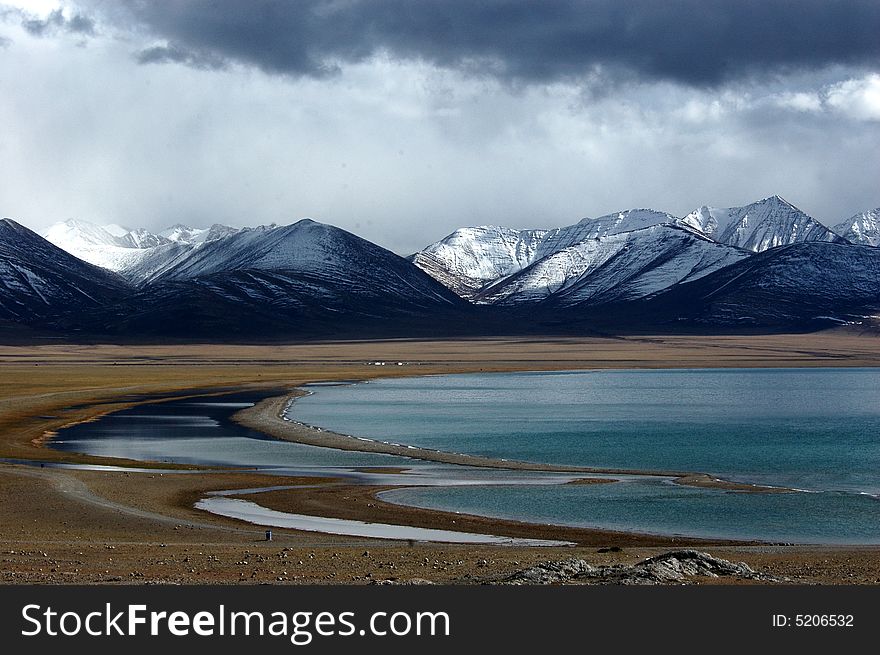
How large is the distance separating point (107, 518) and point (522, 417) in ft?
177

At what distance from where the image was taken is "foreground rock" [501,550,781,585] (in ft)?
76.2

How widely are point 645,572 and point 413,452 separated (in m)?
41.1

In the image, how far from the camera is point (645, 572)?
926 inches

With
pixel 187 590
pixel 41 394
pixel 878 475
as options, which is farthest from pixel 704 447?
pixel 41 394

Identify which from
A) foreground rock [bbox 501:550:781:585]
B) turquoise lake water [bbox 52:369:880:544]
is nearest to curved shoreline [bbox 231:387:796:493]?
turquoise lake water [bbox 52:369:880:544]

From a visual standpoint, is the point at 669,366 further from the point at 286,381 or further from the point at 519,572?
the point at 519,572

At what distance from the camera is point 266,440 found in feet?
231

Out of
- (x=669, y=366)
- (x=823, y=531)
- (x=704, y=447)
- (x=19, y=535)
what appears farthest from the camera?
(x=669, y=366)

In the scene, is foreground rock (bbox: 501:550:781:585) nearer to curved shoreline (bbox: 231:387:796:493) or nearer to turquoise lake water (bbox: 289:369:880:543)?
turquoise lake water (bbox: 289:369:880:543)

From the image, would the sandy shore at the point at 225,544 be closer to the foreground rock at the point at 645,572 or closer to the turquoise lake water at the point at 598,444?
the foreground rock at the point at 645,572

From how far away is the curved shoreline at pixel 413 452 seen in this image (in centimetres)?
5078

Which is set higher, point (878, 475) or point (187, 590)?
point (187, 590)

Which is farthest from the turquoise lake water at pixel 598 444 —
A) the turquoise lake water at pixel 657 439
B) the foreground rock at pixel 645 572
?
the foreground rock at pixel 645 572

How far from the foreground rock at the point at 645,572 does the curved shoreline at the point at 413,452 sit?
2379cm
